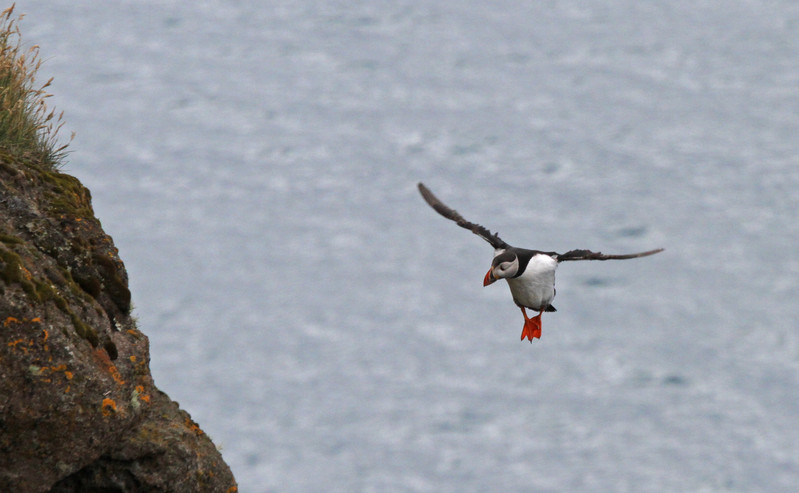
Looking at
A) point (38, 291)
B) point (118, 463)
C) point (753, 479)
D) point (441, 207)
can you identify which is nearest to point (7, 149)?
point (38, 291)

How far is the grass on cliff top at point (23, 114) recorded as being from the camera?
10594 millimetres

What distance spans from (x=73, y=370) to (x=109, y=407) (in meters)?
0.50

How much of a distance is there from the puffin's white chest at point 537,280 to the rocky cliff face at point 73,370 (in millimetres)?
4298

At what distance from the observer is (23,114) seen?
35.7 ft

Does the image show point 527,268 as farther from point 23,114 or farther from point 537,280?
point 23,114

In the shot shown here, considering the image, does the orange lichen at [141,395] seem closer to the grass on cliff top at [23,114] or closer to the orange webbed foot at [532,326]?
the grass on cliff top at [23,114]

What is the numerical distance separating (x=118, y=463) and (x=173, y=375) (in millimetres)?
193677

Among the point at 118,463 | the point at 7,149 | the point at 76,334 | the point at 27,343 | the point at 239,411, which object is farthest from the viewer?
the point at 239,411

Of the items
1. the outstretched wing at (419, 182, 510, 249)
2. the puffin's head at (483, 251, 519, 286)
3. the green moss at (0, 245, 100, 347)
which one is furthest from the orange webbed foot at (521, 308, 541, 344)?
the green moss at (0, 245, 100, 347)

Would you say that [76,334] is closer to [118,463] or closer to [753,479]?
[118,463]

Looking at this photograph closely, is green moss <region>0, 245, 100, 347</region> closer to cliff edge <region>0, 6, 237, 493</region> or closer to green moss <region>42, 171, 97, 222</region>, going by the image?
cliff edge <region>0, 6, 237, 493</region>

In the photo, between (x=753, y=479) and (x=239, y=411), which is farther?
(x=239, y=411)

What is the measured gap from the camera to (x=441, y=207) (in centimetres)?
1409

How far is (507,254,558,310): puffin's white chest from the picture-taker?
1309cm
